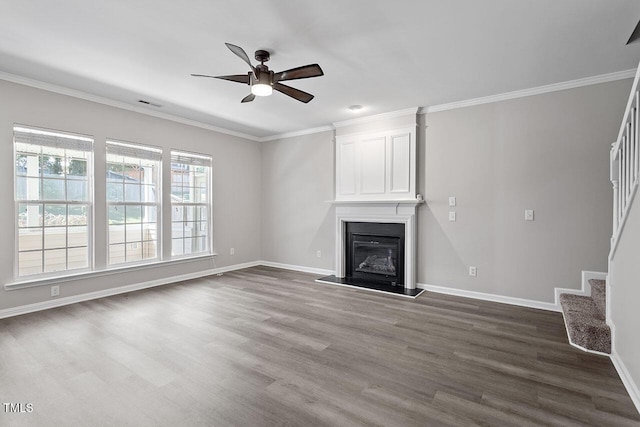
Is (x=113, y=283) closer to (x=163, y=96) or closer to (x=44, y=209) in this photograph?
(x=44, y=209)

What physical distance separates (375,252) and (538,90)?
313cm

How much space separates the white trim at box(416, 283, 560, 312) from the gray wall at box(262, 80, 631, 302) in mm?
56

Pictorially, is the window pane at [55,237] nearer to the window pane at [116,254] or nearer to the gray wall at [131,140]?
the gray wall at [131,140]

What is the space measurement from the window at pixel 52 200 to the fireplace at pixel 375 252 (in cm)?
388

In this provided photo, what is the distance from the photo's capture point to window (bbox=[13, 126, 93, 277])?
3684mm

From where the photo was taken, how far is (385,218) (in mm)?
4957

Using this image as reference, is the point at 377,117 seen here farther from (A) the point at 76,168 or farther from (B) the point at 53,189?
(B) the point at 53,189

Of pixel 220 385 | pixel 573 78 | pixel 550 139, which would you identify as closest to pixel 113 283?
pixel 220 385

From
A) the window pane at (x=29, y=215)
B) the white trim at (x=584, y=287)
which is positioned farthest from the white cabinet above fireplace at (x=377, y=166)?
the window pane at (x=29, y=215)

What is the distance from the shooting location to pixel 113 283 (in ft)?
14.6

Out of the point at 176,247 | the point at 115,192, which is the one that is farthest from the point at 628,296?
the point at 115,192

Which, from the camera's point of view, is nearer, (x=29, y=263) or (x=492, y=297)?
(x=29, y=263)

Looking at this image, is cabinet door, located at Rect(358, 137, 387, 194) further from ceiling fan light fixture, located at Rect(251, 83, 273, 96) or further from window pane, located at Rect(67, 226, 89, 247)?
window pane, located at Rect(67, 226, 89, 247)

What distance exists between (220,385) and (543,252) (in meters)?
3.90
